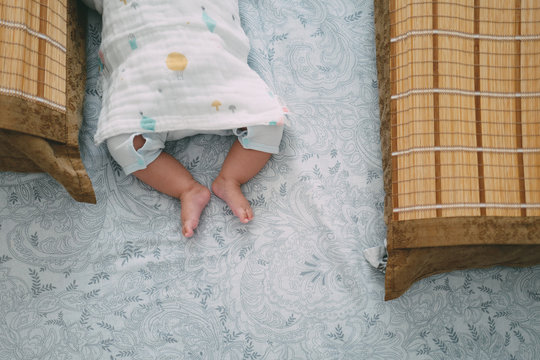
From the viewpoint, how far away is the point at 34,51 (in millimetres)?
952

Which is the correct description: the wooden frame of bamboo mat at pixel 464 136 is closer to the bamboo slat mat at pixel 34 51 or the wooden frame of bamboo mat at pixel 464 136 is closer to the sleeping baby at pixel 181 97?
the sleeping baby at pixel 181 97

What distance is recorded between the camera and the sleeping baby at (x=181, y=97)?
102 centimetres

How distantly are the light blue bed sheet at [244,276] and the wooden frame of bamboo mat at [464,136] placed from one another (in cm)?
12

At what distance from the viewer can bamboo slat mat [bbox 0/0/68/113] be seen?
3.00 feet

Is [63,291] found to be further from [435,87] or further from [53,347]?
[435,87]

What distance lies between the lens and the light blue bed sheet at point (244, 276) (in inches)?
40.5

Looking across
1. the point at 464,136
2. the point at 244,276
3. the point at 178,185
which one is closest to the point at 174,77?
the point at 178,185

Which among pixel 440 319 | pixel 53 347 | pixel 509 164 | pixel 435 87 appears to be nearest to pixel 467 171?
pixel 509 164

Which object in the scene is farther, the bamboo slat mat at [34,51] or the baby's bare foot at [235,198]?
the baby's bare foot at [235,198]

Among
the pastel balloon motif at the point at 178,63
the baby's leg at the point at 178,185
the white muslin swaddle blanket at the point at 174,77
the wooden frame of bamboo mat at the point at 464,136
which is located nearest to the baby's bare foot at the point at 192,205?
the baby's leg at the point at 178,185

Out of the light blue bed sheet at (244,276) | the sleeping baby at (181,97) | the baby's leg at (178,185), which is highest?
the sleeping baby at (181,97)

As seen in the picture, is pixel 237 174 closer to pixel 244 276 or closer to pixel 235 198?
pixel 235 198

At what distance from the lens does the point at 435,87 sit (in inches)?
38.7

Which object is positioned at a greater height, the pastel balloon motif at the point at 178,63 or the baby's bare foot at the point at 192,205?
the pastel balloon motif at the point at 178,63
